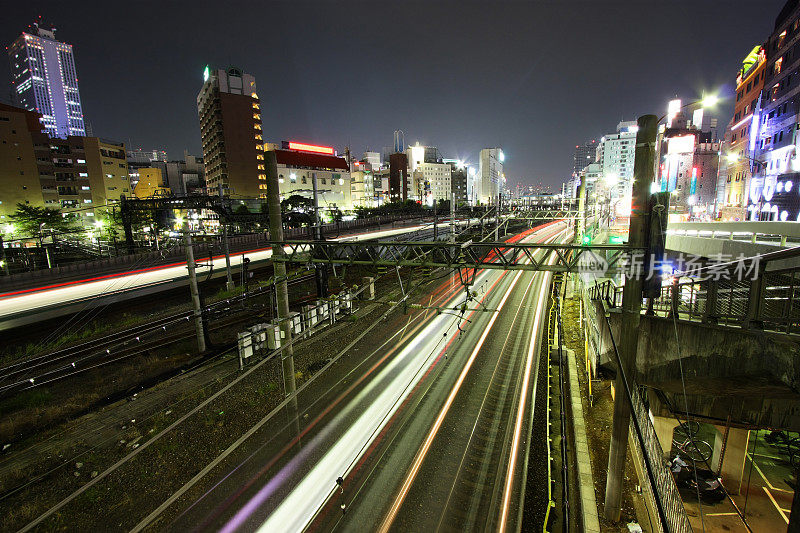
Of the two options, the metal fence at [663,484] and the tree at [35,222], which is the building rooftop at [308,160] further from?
the metal fence at [663,484]

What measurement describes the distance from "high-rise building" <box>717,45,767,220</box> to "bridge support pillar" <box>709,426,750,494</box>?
35579mm

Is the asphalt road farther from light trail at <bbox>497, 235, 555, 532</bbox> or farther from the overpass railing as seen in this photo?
the overpass railing

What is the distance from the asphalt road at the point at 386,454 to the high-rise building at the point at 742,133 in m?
39.6

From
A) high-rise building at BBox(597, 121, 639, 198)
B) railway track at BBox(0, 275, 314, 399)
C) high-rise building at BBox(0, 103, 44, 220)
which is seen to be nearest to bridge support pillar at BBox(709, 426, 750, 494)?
railway track at BBox(0, 275, 314, 399)

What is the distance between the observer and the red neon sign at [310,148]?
7239 centimetres

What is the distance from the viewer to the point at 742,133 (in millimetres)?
42875

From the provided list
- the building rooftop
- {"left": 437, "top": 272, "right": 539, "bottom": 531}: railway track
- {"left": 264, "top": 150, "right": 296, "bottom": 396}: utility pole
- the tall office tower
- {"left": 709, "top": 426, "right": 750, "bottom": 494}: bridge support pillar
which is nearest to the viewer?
{"left": 437, "top": 272, "right": 539, "bottom": 531}: railway track

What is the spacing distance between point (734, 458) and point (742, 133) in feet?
171

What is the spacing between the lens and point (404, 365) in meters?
13.4

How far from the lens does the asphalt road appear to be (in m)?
7.35

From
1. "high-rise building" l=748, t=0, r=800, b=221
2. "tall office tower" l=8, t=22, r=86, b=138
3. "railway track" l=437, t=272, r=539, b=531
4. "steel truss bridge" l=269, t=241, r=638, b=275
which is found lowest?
"railway track" l=437, t=272, r=539, b=531

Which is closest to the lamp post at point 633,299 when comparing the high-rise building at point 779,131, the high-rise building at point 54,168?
the high-rise building at point 779,131

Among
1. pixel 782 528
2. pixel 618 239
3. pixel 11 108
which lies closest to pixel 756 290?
pixel 782 528

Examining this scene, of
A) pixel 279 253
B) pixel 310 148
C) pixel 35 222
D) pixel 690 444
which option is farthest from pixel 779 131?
pixel 310 148
